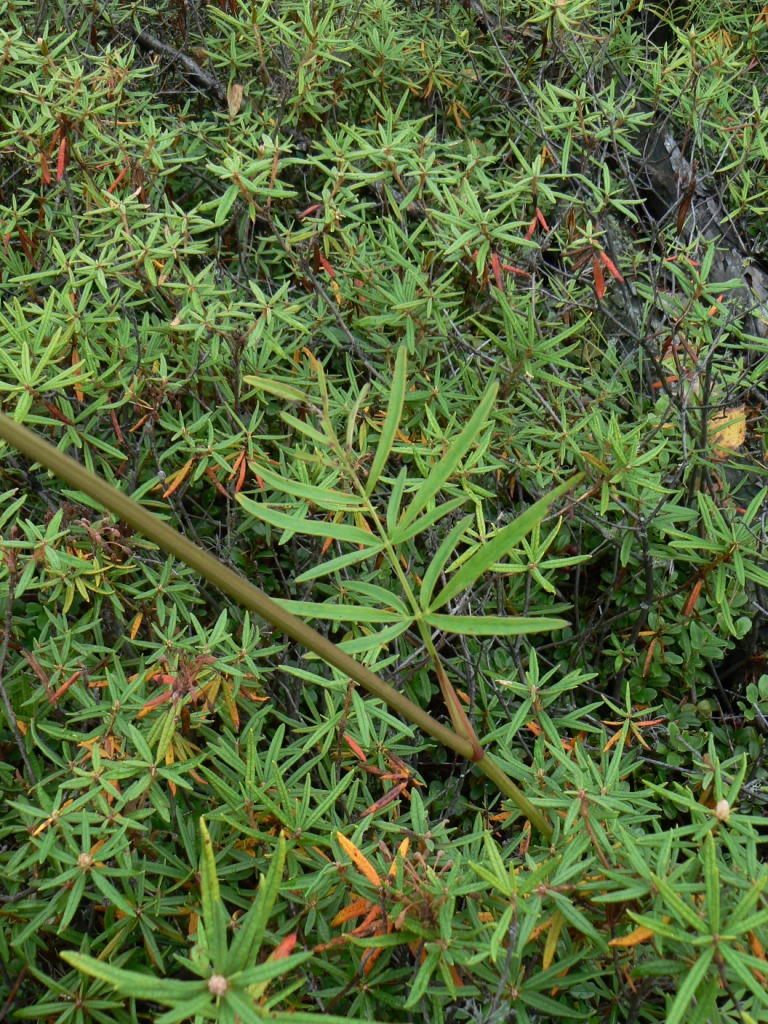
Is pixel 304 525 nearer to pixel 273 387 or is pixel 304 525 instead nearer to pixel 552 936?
pixel 273 387

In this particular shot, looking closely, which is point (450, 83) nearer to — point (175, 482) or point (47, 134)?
point (47, 134)

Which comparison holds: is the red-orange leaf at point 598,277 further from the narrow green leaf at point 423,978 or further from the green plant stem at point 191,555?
the narrow green leaf at point 423,978

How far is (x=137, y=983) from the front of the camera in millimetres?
695

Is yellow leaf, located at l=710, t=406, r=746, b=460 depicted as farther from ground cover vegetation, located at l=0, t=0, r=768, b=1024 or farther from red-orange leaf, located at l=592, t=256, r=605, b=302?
red-orange leaf, located at l=592, t=256, r=605, b=302

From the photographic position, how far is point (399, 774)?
1477mm

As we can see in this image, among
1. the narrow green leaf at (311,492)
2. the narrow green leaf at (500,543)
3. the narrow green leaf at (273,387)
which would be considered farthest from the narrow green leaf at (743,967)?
the narrow green leaf at (273,387)

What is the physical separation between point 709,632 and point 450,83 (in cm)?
182

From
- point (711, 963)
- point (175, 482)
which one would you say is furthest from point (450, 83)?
point (711, 963)

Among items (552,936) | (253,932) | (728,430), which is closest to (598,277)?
(728,430)

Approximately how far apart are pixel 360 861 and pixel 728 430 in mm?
1404

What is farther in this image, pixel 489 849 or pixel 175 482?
pixel 175 482

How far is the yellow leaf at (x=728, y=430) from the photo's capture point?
2.00 metres

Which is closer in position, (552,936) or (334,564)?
(334,564)

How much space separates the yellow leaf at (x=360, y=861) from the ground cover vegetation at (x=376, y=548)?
17mm
